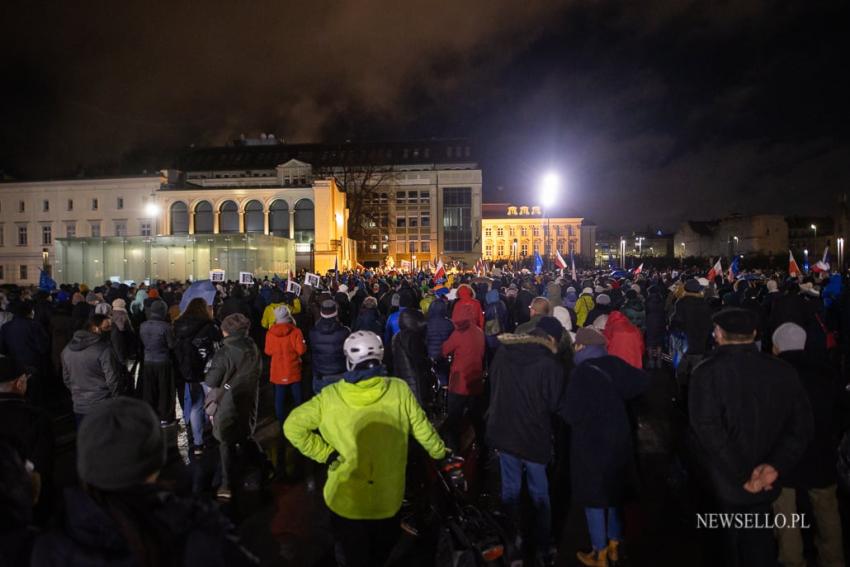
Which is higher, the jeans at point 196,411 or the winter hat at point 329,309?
the winter hat at point 329,309

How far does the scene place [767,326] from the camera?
11273mm

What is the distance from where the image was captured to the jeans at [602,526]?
14.0 ft

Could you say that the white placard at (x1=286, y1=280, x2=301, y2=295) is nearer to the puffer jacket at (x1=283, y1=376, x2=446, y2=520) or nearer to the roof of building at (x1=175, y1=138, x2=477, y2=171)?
the puffer jacket at (x1=283, y1=376, x2=446, y2=520)

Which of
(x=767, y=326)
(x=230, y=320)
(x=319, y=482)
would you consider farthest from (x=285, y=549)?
(x=767, y=326)

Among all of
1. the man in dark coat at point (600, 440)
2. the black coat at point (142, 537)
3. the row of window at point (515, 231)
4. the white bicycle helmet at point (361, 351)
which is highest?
the row of window at point (515, 231)

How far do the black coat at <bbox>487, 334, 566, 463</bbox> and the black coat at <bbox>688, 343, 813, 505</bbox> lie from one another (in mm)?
1173

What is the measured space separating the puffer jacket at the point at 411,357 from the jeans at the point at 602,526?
3.09m

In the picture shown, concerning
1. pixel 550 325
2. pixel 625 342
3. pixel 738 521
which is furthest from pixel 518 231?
pixel 738 521

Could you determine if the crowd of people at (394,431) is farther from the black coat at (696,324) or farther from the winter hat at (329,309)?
the black coat at (696,324)

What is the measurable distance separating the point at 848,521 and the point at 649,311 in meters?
6.96

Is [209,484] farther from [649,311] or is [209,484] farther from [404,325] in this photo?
[649,311]

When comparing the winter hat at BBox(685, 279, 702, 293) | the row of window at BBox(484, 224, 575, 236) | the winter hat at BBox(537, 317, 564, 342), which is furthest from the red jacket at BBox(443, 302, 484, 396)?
the row of window at BBox(484, 224, 575, 236)

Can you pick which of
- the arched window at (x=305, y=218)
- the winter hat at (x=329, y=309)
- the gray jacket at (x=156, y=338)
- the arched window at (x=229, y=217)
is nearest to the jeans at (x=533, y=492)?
the winter hat at (x=329, y=309)

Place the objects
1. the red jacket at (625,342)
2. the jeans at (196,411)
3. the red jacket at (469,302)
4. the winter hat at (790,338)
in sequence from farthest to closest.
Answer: the red jacket at (469,302), the jeans at (196,411), the red jacket at (625,342), the winter hat at (790,338)
